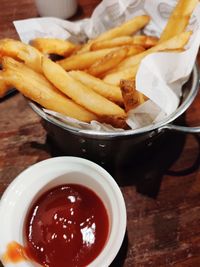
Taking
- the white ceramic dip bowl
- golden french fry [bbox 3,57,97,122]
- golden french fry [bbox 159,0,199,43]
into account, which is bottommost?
the white ceramic dip bowl

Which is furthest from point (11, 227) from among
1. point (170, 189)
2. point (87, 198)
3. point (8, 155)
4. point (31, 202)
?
point (170, 189)

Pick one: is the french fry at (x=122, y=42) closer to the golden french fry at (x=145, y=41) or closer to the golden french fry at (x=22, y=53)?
the golden french fry at (x=145, y=41)

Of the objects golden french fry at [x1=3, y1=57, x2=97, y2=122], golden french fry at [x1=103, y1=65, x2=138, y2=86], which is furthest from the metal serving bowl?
golden french fry at [x1=103, y1=65, x2=138, y2=86]

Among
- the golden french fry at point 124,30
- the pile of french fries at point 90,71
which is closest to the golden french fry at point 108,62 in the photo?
the pile of french fries at point 90,71

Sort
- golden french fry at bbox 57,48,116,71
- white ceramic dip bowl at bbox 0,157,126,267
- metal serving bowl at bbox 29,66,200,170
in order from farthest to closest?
golden french fry at bbox 57,48,116,71 < metal serving bowl at bbox 29,66,200,170 < white ceramic dip bowl at bbox 0,157,126,267

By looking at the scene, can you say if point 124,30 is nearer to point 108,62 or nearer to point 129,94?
point 108,62

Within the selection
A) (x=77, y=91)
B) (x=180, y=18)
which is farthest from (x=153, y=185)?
(x=180, y=18)

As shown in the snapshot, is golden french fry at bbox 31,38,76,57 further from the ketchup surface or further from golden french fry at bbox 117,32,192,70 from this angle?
the ketchup surface
